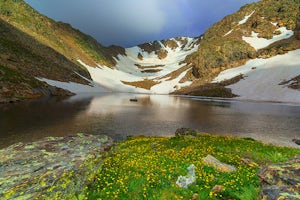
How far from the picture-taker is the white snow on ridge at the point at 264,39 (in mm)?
173762

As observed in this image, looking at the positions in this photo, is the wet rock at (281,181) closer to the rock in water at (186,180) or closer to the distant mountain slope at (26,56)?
the rock in water at (186,180)

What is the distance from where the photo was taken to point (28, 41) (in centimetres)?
13250

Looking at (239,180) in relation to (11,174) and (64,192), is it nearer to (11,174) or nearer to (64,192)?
(64,192)

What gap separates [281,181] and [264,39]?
20576 cm

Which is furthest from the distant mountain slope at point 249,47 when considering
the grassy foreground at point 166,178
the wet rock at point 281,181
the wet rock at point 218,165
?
the wet rock at point 281,181

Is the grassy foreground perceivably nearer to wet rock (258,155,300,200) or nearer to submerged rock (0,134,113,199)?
submerged rock (0,134,113,199)

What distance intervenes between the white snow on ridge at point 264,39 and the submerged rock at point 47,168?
617 ft

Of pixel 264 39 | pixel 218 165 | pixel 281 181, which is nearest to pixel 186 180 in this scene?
pixel 218 165

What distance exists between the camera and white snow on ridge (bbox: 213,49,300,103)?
105188 millimetres

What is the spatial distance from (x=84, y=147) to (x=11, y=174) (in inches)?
178

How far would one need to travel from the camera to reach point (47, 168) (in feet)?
30.5

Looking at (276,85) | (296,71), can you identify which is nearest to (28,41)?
(276,85)

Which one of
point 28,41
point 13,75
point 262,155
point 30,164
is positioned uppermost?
point 28,41

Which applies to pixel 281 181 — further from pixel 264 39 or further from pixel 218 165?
pixel 264 39
